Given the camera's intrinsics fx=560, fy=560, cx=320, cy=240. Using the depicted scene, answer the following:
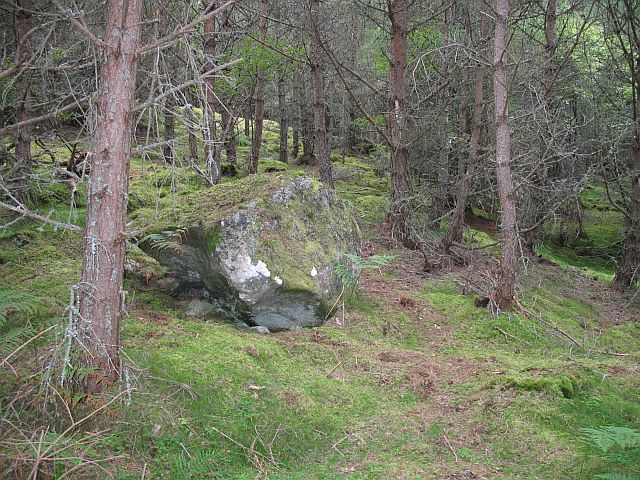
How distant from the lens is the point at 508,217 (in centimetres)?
742

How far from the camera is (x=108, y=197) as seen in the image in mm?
4070

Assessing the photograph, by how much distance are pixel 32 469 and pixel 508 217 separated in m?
6.14

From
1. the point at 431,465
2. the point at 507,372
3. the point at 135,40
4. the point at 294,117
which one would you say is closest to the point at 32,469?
the point at 431,465

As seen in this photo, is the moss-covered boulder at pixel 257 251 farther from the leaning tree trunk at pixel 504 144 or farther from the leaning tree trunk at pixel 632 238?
the leaning tree trunk at pixel 632 238

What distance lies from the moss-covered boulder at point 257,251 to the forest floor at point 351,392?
0.33 metres

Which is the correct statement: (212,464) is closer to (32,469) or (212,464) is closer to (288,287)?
(32,469)

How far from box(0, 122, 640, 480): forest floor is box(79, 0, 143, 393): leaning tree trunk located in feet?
0.77

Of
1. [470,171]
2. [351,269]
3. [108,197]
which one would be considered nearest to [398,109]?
[470,171]

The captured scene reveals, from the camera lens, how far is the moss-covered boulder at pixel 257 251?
6.01m

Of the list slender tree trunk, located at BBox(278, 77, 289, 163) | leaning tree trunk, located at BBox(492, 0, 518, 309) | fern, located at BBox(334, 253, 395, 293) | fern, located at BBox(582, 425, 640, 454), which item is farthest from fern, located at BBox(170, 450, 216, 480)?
slender tree trunk, located at BBox(278, 77, 289, 163)

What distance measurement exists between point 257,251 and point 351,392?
1865mm

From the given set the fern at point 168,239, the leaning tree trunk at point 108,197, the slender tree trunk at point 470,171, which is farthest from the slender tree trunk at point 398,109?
the leaning tree trunk at point 108,197

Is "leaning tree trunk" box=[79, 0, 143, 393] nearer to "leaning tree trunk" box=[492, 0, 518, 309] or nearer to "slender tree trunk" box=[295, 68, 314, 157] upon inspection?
"leaning tree trunk" box=[492, 0, 518, 309]

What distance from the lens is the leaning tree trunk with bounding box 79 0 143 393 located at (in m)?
4.05
